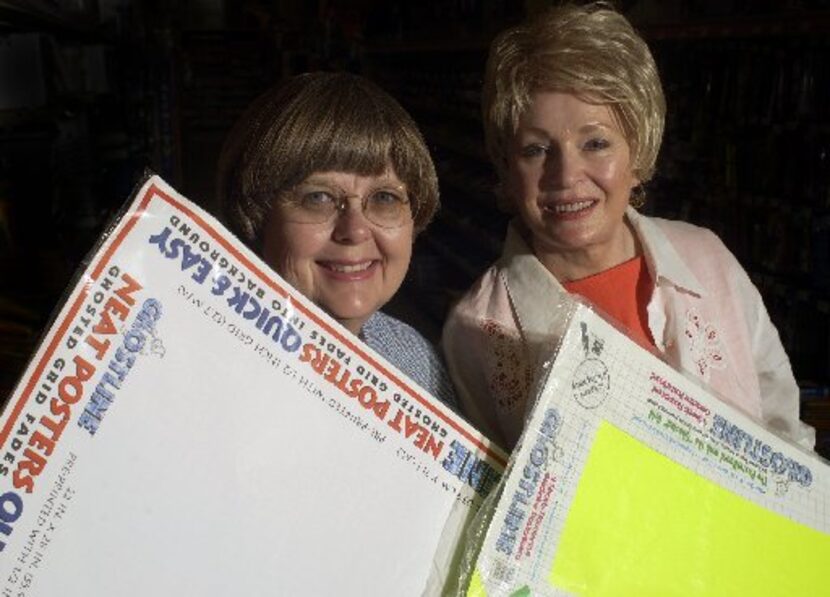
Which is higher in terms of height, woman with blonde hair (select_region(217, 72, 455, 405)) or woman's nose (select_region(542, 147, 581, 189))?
woman's nose (select_region(542, 147, 581, 189))

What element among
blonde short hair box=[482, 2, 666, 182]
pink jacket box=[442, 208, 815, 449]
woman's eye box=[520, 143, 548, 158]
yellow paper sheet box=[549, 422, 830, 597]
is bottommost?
yellow paper sheet box=[549, 422, 830, 597]

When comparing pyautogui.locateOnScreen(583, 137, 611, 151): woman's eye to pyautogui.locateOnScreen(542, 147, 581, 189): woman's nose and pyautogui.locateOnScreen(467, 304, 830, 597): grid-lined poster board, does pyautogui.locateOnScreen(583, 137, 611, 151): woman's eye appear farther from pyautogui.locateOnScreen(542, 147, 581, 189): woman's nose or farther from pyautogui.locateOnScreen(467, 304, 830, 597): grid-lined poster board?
pyautogui.locateOnScreen(467, 304, 830, 597): grid-lined poster board

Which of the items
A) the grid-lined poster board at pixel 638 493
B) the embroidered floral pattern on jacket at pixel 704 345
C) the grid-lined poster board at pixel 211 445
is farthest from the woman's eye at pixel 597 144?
the grid-lined poster board at pixel 211 445

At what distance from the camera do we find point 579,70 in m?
1.34

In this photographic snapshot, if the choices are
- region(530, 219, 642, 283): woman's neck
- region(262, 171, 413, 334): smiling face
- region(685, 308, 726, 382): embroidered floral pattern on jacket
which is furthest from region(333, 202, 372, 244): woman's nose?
region(685, 308, 726, 382): embroidered floral pattern on jacket

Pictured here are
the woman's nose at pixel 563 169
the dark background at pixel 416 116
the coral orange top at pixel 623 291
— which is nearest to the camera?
the woman's nose at pixel 563 169

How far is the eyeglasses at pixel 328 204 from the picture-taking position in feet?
3.48

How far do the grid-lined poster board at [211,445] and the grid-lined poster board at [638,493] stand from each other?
0.06 m

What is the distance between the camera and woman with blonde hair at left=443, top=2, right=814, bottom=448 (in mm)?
1342

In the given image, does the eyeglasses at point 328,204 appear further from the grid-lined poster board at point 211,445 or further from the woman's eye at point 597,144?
the woman's eye at point 597,144

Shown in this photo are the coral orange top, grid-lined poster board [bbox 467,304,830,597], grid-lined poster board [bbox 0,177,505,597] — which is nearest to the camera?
grid-lined poster board [bbox 0,177,505,597]

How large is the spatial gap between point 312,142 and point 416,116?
204 inches

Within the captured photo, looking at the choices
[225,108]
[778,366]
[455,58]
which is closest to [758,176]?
[778,366]

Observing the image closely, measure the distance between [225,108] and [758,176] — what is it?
4.73m
